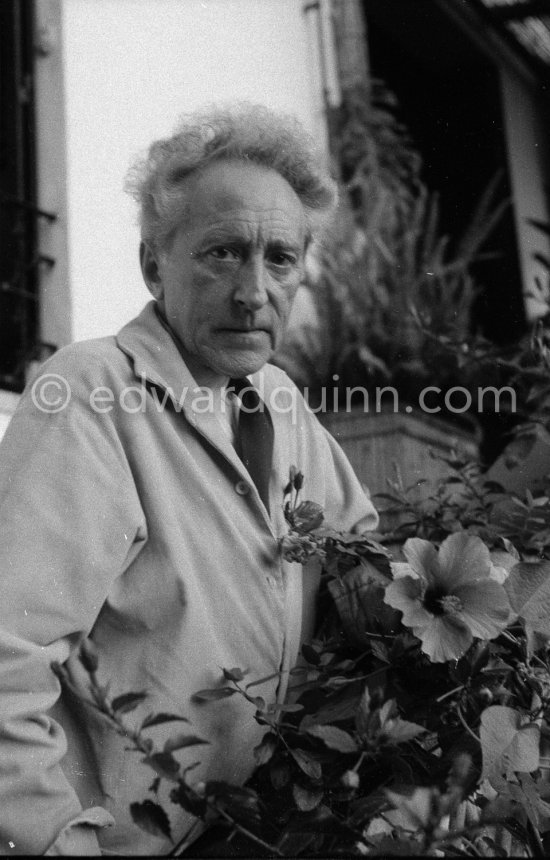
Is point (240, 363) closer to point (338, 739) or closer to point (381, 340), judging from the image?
point (338, 739)

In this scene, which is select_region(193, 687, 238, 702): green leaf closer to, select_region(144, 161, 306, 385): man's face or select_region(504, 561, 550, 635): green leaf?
select_region(504, 561, 550, 635): green leaf

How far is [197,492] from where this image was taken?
137 cm

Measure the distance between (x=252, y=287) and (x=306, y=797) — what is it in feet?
2.13

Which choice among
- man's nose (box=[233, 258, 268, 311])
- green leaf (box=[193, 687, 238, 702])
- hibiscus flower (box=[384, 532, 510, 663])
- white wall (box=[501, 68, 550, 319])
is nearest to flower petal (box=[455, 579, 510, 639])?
hibiscus flower (box=[384, 532, 510, 663])

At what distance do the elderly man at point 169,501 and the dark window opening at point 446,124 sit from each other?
3414 millimetres

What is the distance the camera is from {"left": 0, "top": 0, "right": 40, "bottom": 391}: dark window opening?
280 centimetres

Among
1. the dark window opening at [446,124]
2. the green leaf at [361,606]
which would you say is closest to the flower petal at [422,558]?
the green leaf at [361,606]

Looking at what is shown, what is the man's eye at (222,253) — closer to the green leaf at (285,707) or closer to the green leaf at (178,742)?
the green leaf at (285,707)

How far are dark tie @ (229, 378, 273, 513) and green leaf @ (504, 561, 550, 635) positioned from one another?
406 mm

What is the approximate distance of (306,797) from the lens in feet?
3.77

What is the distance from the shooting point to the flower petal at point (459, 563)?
3.94 ft

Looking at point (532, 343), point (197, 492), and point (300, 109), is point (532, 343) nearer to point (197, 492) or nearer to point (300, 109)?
point (197, 492)

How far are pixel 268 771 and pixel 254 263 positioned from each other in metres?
0.65

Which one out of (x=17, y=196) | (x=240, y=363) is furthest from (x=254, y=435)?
(x=17, y=196)
